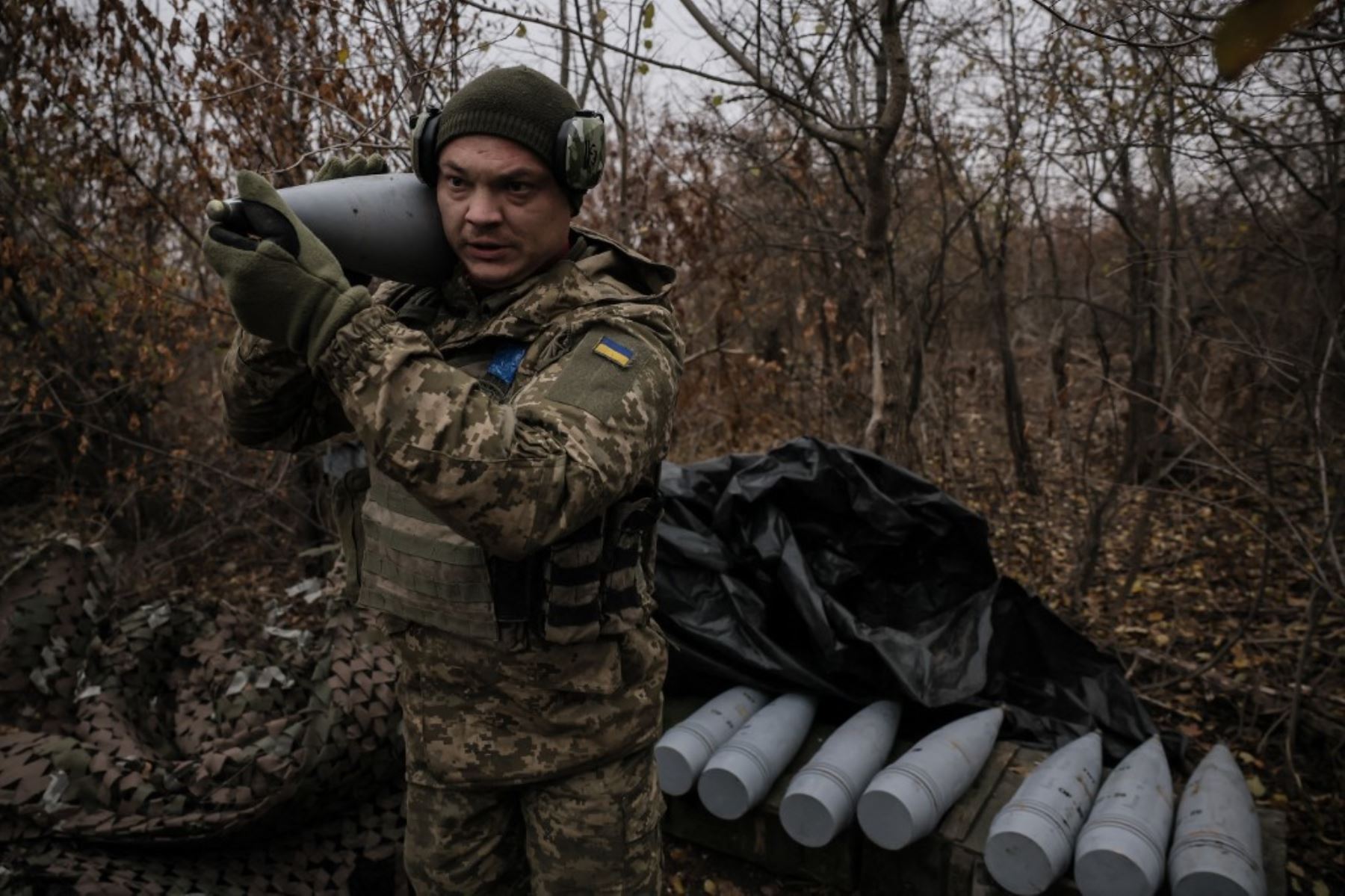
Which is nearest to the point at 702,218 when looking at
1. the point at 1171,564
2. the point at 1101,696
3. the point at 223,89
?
the point at 223,89

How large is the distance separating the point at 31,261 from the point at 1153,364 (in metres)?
6.77

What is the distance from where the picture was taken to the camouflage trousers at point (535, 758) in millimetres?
1821

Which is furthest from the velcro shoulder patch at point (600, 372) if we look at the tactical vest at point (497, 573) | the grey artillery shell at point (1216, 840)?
the grey artillery shell at point (1216, 840)

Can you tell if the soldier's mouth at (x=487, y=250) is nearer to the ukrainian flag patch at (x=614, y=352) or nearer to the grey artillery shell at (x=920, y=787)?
the ukrainian flag patch at (x=614, y=352)

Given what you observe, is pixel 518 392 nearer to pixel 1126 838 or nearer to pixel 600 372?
pixel 600 372

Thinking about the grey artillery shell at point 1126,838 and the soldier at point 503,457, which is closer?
the soldier at point 503,457

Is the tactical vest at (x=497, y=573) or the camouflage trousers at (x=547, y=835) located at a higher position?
A: the tactical vest at (x=497, y=573)

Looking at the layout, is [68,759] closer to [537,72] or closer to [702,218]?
[537,72]

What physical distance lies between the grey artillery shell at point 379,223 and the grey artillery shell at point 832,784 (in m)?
1.81

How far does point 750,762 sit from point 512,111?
199 cm

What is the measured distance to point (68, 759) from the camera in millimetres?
2494

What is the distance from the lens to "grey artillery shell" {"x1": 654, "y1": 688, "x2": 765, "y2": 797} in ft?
9.08

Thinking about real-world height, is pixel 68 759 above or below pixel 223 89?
below

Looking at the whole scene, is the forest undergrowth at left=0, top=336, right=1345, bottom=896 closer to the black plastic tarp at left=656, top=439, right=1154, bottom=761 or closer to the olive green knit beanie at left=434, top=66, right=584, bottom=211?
the black plastic tarp at left=656, top=439, right=1154, bottom=761
